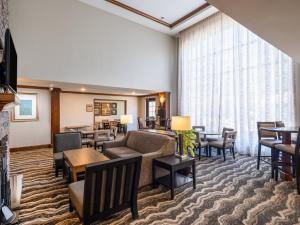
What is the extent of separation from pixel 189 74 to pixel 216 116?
216 cm

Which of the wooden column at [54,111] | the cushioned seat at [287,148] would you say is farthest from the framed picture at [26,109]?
the cushioned seat at [287,148]

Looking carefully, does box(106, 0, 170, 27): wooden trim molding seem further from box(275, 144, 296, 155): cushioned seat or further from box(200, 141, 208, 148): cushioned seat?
box(275, 144, 296, 155): cushioned seat

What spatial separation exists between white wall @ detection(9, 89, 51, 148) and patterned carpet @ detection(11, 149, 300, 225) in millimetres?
3137

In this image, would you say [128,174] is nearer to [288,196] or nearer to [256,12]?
[256,12]

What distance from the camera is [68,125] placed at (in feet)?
27.1

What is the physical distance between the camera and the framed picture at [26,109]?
6012 mm

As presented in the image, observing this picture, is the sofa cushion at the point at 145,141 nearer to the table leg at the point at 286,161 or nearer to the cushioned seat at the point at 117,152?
the cushioned seat at the point at 117,152

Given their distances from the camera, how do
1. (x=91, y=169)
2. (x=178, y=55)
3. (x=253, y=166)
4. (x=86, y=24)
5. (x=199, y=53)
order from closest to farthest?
1. (x=91, y=169)
2. (x=253, y=166)
3. (x=86, y=24)
4. (x=199, y=53)
5. (x=178, y=55)

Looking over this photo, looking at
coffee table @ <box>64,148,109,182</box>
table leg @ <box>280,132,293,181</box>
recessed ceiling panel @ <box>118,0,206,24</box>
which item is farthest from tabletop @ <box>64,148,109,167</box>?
recessed ceiling panel @ <box>118,0,206,24</box>

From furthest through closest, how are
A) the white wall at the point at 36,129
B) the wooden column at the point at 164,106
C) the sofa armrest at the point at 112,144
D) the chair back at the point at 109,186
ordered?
Result: 1. the wooden column at the point at 164,106
2. the white wall at the point at 36,129
3. the sofa armrest at the point at 112,144
4. the chair back at the point at 109,186

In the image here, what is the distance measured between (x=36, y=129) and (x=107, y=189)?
5907 millimetres

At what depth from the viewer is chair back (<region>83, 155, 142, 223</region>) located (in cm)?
172

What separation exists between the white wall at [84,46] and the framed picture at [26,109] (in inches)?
79.8

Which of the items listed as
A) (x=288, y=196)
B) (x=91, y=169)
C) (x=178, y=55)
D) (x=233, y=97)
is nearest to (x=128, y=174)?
(x=91, y=169)
